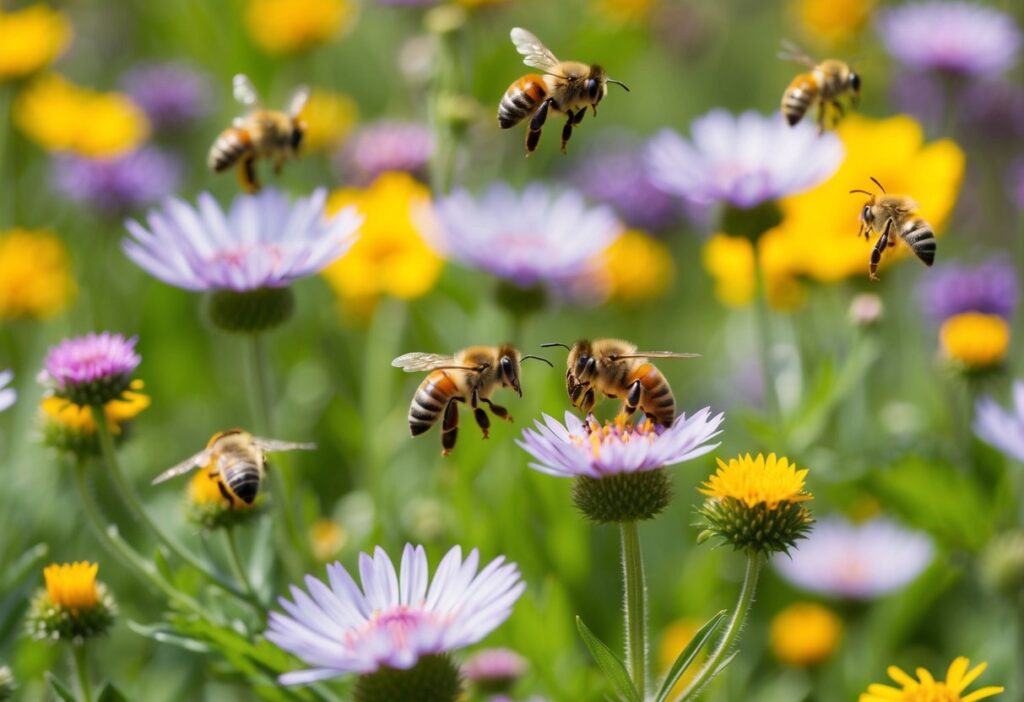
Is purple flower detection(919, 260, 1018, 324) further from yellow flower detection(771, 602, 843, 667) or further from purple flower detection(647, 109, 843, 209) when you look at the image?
yellow flower detection(771, 602, 843, 667)

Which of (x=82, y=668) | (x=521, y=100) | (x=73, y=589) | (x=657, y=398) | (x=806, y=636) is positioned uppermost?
(x=521, y=100)

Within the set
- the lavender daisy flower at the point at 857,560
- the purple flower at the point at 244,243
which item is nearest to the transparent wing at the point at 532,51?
the purple flower at the point at 244,243

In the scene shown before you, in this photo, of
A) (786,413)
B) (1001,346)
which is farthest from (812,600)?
(1001,346)

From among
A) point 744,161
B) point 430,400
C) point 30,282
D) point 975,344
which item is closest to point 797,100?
point 744,161

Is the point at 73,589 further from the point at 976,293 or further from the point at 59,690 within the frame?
the point at 976,293

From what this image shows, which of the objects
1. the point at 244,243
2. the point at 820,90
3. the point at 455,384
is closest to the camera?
the point at 455,384

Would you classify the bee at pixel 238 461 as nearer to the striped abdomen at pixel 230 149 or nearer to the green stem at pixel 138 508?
the green stem at pixel 138 508
